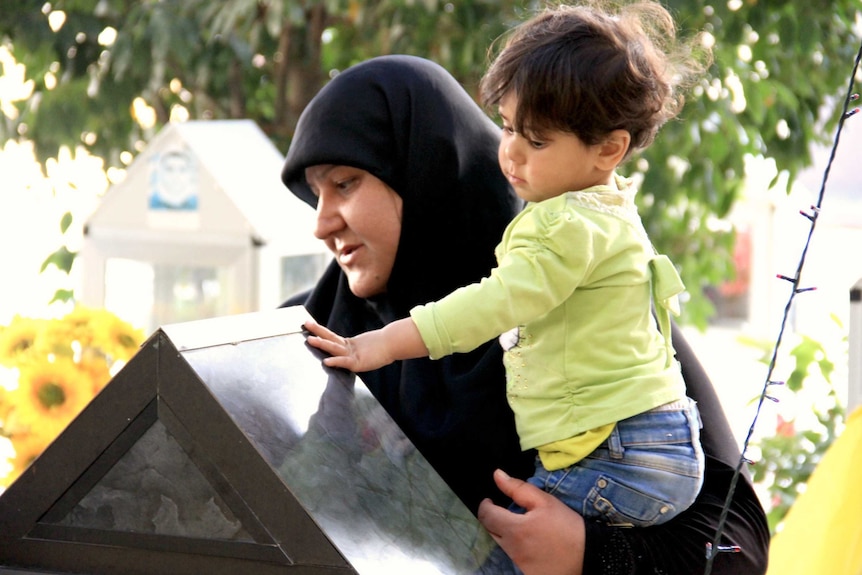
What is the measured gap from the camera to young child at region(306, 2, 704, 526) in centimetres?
134

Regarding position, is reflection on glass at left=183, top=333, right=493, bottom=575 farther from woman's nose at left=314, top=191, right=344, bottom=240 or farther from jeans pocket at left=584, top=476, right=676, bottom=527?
woman's nose at left=314, top=191, right=344, bottom=240

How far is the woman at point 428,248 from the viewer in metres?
1.62

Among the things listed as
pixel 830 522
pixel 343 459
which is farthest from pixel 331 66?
pixel 343 459

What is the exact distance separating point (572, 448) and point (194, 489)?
510mm

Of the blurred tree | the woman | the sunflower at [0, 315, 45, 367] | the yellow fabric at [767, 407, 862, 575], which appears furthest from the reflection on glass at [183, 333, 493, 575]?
the blurred tree

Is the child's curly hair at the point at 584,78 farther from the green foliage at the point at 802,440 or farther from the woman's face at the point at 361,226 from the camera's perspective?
the green foliage at the point at 802,440

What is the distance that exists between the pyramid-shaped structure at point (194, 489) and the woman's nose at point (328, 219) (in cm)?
63

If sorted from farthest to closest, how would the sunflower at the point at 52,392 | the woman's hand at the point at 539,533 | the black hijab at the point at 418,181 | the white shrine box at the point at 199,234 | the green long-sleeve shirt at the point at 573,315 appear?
the white shrine box at the point at 199,234 < the sunflower at the point at 52,392 < the black hijab at the point at 418,181 < the woman's hand at the point at 539,533 < the green long-sleeve shirt at the point at 573,315

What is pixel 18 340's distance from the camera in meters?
2.16

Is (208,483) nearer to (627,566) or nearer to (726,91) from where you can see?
(627,566)

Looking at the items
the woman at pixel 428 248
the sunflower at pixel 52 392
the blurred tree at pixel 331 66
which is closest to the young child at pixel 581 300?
the woman at pixel 428 248

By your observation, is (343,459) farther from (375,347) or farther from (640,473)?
(640,473)

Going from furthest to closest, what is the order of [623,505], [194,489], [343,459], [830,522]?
[830,522]
[623,505]
[343,459]
[194,489]

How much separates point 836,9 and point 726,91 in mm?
422
